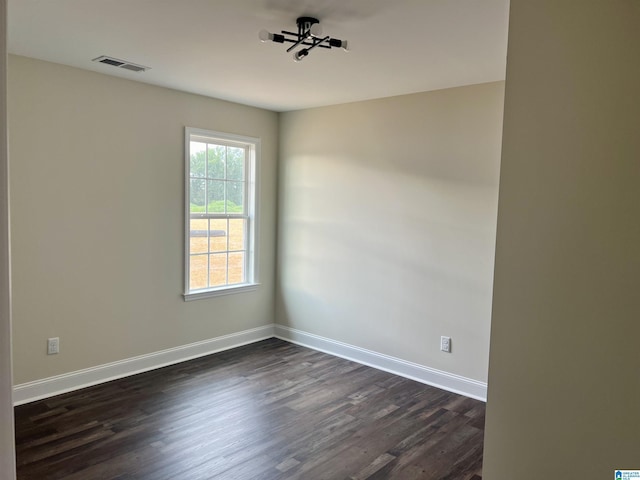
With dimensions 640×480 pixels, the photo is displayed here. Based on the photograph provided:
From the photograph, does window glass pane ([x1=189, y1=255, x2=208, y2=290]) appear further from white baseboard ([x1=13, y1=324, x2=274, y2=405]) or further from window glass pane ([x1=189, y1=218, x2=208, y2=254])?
white baseboard ([x1=13, y1=324, x2=274, y2=405])

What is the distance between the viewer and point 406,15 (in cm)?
230

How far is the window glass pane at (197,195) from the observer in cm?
438

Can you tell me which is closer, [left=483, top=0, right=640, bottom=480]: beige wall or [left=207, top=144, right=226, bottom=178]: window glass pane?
[left=483, top=0, right=640, bottom=480]: beige wall

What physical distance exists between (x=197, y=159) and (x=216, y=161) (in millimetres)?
233

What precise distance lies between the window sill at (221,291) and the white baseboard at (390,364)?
637mm

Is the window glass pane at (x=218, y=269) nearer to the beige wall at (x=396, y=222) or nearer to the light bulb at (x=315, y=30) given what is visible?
the beige wall at (x=396, y=222)

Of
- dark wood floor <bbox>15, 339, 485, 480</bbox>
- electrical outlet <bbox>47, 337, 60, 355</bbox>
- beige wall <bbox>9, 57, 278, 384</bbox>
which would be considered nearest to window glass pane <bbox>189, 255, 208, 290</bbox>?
beige wall <bbox>9, 57, 278, 384</bbox>

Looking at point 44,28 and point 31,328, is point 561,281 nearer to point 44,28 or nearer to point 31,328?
point 44,28

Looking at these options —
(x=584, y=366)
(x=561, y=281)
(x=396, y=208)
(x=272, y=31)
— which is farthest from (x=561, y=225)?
(x=396, y=208)

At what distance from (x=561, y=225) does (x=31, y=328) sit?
3.64 meters

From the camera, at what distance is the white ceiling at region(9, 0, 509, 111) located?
89.6 inches

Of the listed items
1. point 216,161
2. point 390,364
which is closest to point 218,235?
point 216,161

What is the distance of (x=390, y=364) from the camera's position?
13.8 ft

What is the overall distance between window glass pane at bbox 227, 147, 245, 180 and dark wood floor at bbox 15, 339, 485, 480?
2.01m
